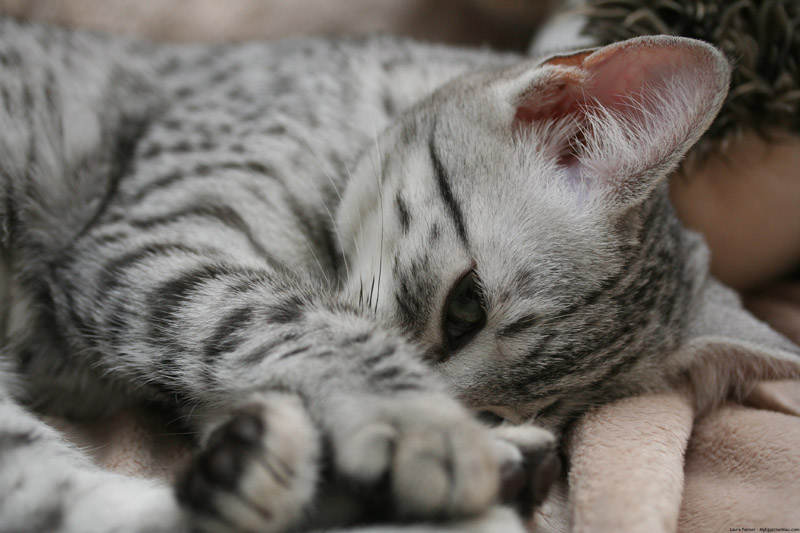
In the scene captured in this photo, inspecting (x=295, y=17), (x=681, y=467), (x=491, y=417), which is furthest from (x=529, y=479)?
(x=295, y=17)

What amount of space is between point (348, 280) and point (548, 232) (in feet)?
1.24

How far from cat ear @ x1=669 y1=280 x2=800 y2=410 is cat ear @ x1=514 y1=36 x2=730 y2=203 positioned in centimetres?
35

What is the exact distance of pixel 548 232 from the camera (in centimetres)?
107

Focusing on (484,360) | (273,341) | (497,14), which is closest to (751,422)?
(484,360)

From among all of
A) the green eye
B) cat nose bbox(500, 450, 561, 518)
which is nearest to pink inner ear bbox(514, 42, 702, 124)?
the green eye

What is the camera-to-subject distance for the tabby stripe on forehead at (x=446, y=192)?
1.08m

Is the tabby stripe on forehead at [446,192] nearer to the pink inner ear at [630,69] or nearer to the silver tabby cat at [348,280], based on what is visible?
the silver tabby cat at [348,280]

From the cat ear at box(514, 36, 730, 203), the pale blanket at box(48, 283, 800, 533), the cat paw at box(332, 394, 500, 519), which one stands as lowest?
the pale blanket at box(48, 283, 800, 533)

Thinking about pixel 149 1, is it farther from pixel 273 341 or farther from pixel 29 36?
pixel 273 341

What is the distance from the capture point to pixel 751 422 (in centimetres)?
117

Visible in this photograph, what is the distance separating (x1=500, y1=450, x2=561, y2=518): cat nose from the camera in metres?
0.82

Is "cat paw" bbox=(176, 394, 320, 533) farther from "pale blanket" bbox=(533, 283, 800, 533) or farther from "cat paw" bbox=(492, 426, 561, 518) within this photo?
"pale blanket" bbox=(533, 283, 800, 533)

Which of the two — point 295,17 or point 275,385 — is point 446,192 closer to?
point 275,385

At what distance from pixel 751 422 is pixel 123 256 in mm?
1158
